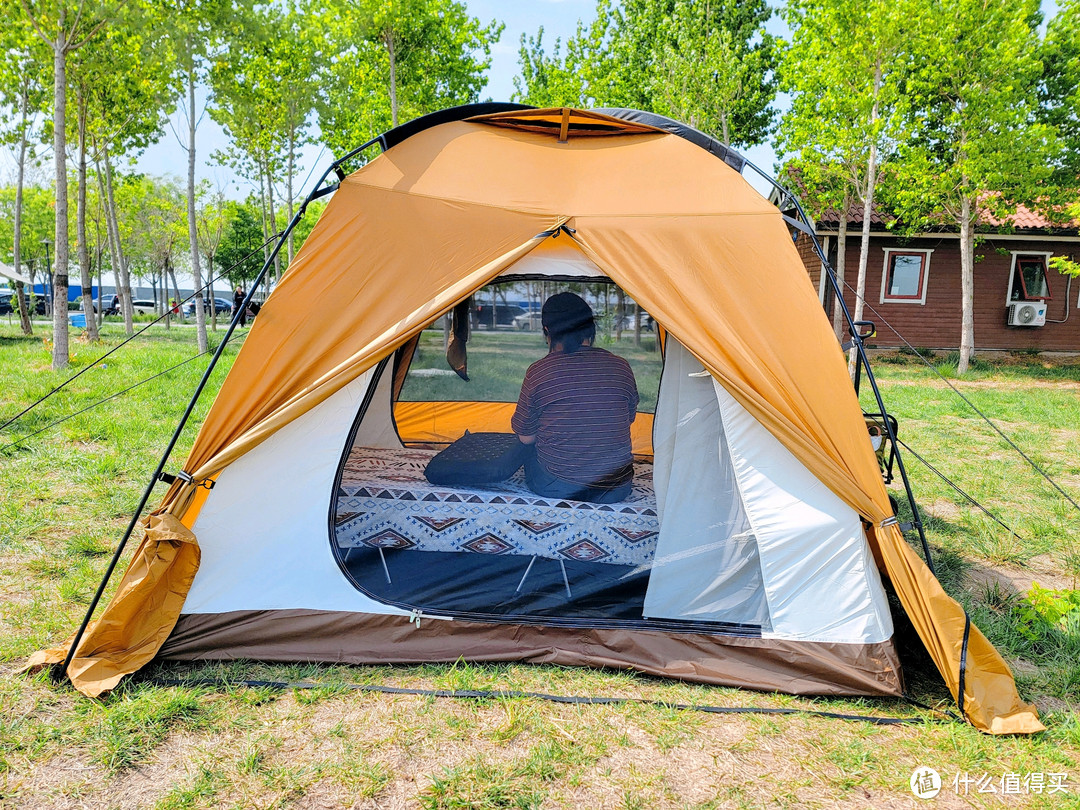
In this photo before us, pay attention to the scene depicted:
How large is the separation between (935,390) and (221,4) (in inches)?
459

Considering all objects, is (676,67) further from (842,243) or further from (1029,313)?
(1029,313)

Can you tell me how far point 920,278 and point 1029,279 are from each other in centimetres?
235

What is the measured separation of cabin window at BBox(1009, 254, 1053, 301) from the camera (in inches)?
565

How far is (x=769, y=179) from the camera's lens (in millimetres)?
3283

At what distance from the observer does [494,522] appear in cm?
316

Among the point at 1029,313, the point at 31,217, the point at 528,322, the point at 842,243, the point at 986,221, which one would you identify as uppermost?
the point at 31,217

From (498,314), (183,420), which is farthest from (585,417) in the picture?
(183,420)

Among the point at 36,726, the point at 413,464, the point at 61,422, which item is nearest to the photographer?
the point at 36,726

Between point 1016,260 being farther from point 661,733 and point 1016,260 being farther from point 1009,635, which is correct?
point 661,733

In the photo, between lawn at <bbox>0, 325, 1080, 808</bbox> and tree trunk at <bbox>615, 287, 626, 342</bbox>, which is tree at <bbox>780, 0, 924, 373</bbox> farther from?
lawn at <bbox>0, 325, 1080, 808</bbox>

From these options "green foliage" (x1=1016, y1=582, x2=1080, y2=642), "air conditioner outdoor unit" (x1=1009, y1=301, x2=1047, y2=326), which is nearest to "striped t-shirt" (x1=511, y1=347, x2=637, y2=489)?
"green foliage" (x1=1016, y1=582, x2=1080, y2=642)

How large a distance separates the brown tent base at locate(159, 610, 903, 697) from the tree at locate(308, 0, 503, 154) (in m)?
10.1

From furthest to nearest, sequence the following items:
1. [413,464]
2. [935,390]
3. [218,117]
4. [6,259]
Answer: [6,259] < [218,117] < [935,390] < [413,464]

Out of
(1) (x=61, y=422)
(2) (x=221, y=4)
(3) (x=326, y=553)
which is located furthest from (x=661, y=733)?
(2) (x=221, y=4)
